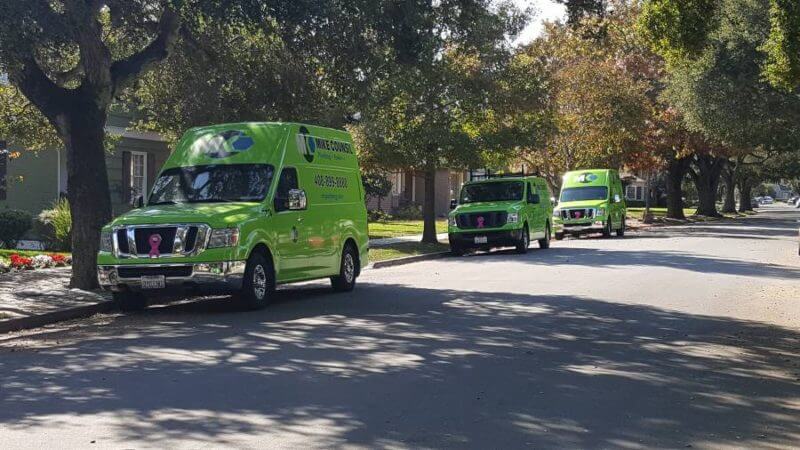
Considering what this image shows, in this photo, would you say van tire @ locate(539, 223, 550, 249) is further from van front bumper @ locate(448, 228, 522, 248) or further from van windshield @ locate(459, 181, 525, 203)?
van front bumper @ locate(448, 228, 522, 248)

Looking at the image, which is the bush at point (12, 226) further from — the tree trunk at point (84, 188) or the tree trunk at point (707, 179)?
the tree trunk at point (707, 179)

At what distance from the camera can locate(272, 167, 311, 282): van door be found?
14.1 metres

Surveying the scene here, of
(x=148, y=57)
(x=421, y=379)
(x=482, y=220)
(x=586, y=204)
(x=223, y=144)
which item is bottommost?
(x=421, y=379)

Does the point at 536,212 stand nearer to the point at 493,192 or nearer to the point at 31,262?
the point at 493,192

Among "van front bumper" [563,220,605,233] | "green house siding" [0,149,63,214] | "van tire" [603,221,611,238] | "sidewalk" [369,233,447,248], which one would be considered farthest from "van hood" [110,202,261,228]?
"van tire" [603,221,611,238]

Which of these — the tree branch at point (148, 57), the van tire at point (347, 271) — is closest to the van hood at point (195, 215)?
the van tire at point (347, 271)

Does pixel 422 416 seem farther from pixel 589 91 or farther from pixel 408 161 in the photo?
pixel 589 91

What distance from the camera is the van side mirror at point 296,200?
1417 cm

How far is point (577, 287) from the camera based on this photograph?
55.5 ft

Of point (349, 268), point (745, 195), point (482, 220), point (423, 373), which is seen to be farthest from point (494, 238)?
point (745, 195)

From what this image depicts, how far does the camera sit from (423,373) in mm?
8828

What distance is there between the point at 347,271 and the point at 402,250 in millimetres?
10405

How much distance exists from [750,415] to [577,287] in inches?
372

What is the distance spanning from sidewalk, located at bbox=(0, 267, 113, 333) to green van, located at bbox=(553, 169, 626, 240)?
21165mm
